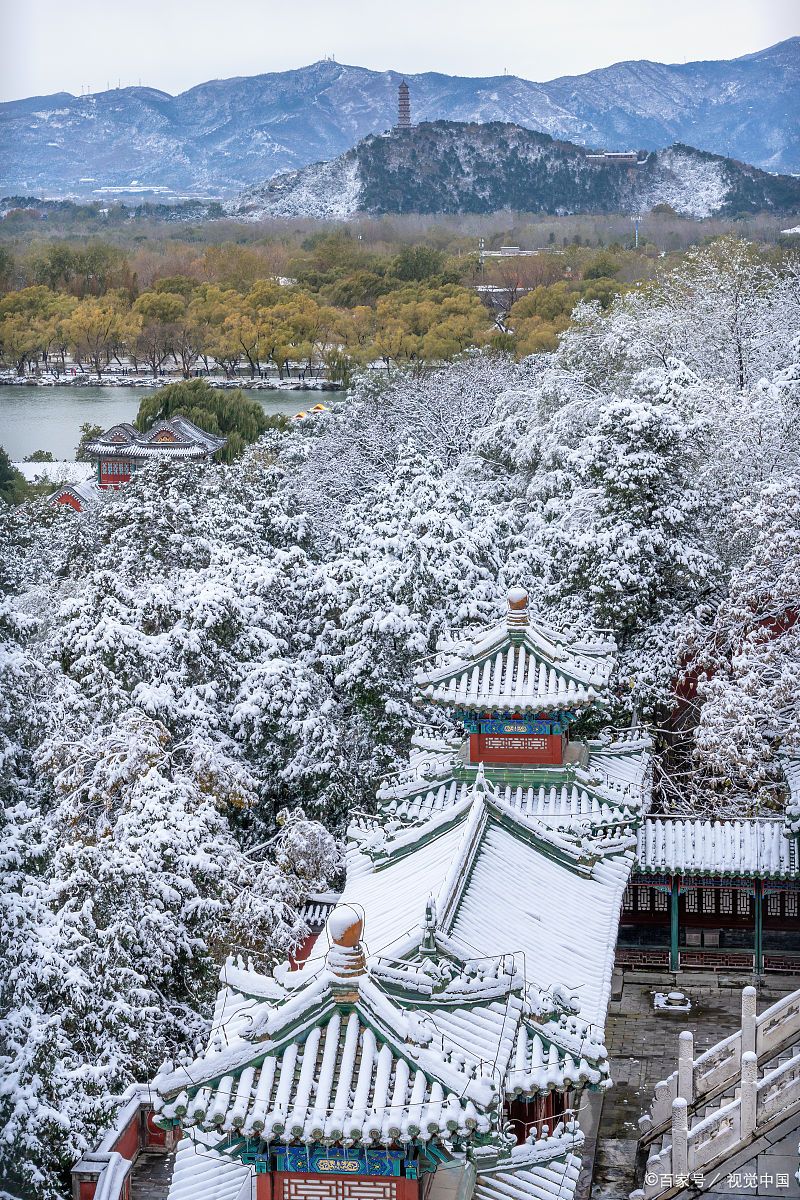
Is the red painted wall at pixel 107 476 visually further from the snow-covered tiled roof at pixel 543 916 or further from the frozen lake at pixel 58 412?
the snow-covered tiled roof at pixel 543 916

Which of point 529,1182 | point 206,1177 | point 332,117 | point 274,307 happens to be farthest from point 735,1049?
point 332,117

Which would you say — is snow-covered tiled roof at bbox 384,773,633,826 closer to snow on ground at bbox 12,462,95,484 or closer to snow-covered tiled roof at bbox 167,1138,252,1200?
snow-covered tiled roof at bbox 167,1138,252,1200

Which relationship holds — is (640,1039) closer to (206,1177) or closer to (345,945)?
(206,1177)

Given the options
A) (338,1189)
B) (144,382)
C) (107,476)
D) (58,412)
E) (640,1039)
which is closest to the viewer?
(338,1189)

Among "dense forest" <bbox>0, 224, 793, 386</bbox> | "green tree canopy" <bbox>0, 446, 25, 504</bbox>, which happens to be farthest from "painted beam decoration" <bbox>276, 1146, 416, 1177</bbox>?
"dense forest" <bbox>0, 224, 793, 386</bbox>

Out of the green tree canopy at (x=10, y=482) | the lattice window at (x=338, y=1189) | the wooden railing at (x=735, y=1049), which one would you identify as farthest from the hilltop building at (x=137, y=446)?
the lattice window at (x=338, y=1189)

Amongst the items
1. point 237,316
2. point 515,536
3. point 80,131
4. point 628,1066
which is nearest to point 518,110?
point 237,316

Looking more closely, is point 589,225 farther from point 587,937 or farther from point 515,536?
point 587,937
